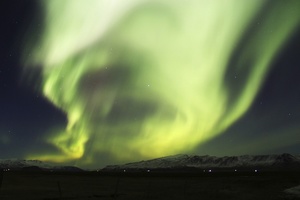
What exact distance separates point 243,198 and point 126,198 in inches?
577

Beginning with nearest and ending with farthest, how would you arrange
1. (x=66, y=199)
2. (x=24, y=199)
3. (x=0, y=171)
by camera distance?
(x=0, y=171), (x=66, y=199), (x=24, y=199)

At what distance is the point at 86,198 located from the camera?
4184cm

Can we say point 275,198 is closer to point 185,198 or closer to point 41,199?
point 185,198

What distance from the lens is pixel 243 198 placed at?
146ft

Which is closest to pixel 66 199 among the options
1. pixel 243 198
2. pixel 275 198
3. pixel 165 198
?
pixel 165 198

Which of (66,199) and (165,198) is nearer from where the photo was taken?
(66,199)

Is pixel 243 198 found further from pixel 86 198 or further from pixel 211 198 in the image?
pixel 86 198

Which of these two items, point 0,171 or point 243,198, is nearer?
point 0,171

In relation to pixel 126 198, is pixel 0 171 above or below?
above

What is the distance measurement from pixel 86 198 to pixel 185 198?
12.1 meters

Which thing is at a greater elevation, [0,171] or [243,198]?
[0,171]

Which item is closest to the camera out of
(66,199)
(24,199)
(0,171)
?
(0,171)

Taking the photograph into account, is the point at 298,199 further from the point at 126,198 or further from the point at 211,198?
the point at 126,198

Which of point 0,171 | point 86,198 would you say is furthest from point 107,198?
point 0,171
